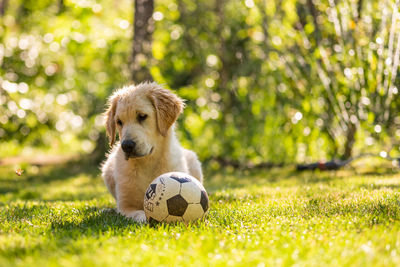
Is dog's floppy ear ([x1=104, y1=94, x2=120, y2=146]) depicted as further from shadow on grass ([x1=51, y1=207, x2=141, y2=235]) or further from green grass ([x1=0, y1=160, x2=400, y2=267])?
shadow on grass ([x1=51, y1=207, x2=141, y2=235])

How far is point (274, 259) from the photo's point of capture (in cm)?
221

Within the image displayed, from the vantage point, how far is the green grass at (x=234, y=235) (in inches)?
85.7

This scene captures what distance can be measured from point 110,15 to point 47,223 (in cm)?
922

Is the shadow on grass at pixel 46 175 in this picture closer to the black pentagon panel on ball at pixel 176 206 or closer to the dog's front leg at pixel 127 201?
the dog's front leg at pixel 127 201

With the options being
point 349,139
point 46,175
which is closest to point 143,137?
point 349,139

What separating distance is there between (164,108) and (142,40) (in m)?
4.80

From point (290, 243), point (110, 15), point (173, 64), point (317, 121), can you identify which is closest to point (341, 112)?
point (317, 121)

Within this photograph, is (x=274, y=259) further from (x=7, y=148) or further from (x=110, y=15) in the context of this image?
(x=7, y=148)

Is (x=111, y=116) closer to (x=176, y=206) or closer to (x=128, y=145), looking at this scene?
(x=128, y=145)

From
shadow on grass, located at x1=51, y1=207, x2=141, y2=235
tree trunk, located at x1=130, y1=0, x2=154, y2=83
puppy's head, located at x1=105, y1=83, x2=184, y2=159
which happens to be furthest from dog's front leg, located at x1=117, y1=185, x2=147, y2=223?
tree trunk, located at x1=130, y1=0, x2=154, y2=83

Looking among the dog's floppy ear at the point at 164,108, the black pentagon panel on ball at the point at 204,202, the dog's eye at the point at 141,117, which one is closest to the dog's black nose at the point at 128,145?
the dog's eye at the point at 141,117

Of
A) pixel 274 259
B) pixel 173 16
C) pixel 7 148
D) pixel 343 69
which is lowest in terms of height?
pixel 7 148

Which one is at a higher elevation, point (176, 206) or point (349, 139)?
point (176, 206)

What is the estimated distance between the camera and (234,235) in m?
2.80
